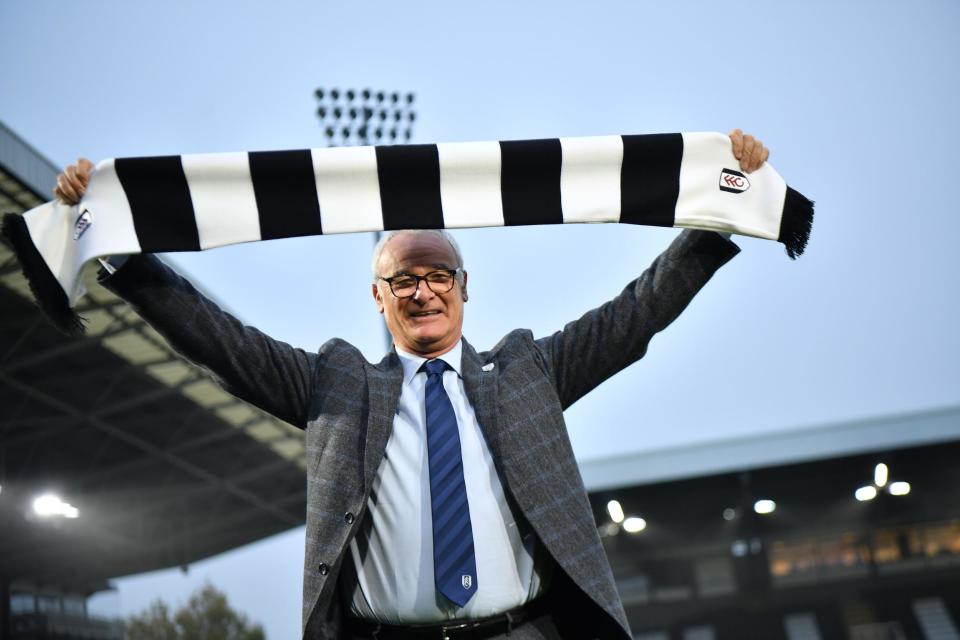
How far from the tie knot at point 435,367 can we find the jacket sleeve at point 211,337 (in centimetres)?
36

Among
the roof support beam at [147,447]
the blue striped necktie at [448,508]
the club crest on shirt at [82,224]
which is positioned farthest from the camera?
the roof support beam at [147,447]

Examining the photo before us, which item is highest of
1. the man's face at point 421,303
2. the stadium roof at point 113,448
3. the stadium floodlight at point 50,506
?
the stadium roof at point 113,448

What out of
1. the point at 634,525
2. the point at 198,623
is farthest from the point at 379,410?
the point at 198,623

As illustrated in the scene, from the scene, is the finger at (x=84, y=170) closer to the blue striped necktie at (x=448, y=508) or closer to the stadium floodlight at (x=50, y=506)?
the blue striped necktie at (x=448, y=508)

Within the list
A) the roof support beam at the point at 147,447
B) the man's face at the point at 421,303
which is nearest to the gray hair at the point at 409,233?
the man's face at the point at 421,303

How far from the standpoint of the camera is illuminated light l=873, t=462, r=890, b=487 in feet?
59.6

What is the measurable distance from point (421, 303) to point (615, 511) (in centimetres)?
1659

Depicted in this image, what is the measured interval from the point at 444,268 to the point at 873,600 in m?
16.5

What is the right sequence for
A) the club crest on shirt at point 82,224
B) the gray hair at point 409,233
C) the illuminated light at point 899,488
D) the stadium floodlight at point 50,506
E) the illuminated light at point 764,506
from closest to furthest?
the club crest on shirt at point 82,224 → the gray hair at point 409,233 → the illuminated light at point 899,488 → the illuminated light at point 764,506 → the stadium floodlight at point 50,506

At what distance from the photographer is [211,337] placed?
284cm

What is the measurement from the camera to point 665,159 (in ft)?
10.4

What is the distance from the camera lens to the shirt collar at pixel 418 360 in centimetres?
311

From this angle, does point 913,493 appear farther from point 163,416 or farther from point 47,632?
point 47,632

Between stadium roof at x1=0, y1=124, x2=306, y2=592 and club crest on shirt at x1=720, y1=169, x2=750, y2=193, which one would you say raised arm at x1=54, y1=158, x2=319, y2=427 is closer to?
club crest on shirt at x1=720, y1=169, x2=750, y2=193
